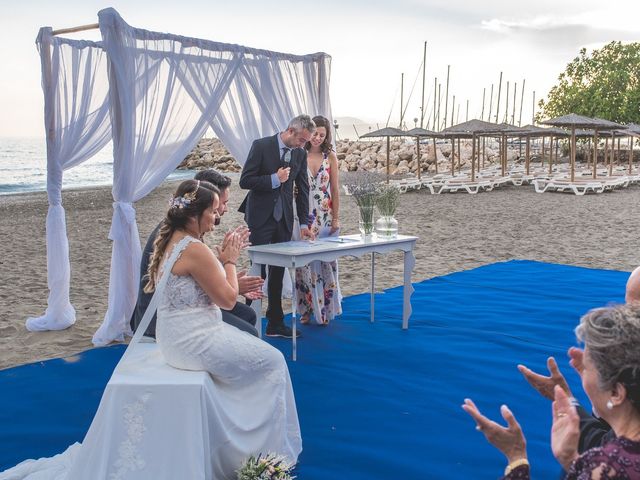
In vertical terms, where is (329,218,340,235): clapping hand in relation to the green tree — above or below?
below

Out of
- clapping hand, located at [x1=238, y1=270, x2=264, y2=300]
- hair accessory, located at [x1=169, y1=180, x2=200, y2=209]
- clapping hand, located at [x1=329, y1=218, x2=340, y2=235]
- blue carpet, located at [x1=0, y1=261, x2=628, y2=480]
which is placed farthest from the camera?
clapping hand, located at [x1=329, y1=218, x2=340, y2=235]

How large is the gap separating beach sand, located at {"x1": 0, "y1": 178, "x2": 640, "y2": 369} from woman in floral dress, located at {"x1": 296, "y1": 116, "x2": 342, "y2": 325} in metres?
1.41

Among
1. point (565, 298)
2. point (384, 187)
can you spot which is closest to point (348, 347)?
point (384, 187)

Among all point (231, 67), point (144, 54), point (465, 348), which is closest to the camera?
point (465, 348)

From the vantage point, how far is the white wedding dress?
2.76m

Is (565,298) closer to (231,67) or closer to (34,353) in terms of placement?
(231,67)

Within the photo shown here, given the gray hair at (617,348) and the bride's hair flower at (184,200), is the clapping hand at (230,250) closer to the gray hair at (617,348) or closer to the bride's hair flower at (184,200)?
the bride's hair flower at (184,200)

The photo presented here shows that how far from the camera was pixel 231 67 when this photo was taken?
236 inches

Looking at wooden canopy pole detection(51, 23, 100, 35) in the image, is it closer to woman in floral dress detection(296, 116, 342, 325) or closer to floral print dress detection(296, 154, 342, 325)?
woman in floral dress detection(296, 116, 342, 325)

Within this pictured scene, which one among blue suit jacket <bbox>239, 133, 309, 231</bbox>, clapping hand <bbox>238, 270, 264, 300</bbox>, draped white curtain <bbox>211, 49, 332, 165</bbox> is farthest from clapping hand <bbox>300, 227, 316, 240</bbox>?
clapping hand <bbox>238, 270, 264, 300</bbox>

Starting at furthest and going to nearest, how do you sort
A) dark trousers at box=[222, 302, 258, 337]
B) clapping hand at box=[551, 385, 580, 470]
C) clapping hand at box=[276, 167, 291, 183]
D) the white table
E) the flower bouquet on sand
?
clapping hand at box=[276, 167, 291, 183], the white table, dark trousers at box=[222, 302, 258, 337], the flower bouquet on sand, clapping hand at box=[551, 385, 580, 470]

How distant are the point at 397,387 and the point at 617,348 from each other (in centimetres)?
276

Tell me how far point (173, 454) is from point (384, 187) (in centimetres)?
334

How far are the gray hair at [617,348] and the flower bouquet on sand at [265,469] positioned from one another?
1.65 metres
